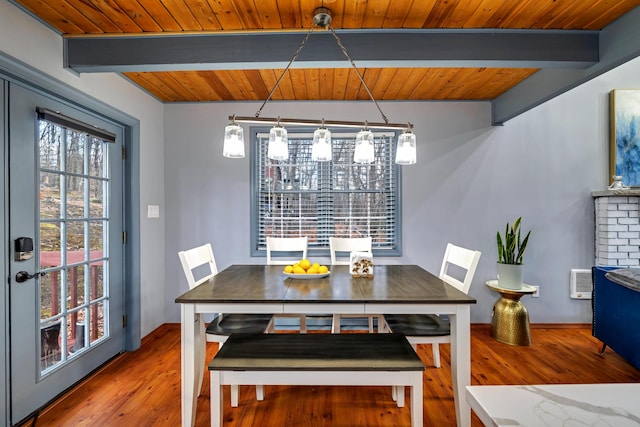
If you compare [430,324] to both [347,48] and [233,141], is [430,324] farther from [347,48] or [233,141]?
[347,48]

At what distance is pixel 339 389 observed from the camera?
7.14ft

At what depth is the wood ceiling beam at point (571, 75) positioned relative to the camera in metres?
1.86

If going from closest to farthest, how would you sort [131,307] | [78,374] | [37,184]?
1. [37,184]
2. [78,374]
3. [131,307]

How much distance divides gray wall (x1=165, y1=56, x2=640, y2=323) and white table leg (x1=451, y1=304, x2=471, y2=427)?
1.69 m

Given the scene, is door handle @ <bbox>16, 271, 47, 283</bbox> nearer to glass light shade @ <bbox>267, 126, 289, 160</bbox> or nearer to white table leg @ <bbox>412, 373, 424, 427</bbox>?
glass light shade @ <bbox>267, 126, 289, 160</bbox>

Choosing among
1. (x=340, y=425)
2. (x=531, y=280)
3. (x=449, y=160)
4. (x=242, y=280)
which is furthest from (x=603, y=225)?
(x=242, y=280)

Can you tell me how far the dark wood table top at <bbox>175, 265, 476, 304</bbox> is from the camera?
1.63 meters

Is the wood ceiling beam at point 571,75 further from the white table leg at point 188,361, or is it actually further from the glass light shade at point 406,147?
the white table leg at point 188,361

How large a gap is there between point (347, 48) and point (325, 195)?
1.61m

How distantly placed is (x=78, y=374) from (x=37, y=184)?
4.37ft

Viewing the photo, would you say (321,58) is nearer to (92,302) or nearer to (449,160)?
(449,160)

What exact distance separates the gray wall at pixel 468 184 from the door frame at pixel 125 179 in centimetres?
53

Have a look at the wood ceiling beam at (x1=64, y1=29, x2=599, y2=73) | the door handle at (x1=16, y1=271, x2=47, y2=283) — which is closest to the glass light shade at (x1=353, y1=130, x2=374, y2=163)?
the wood ceiling beam at (x1=64, y1=29, x2=599, y2=73)

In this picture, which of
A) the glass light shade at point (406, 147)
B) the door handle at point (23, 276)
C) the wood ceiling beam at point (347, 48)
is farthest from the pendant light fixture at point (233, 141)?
the door handle at point (23, 276)
